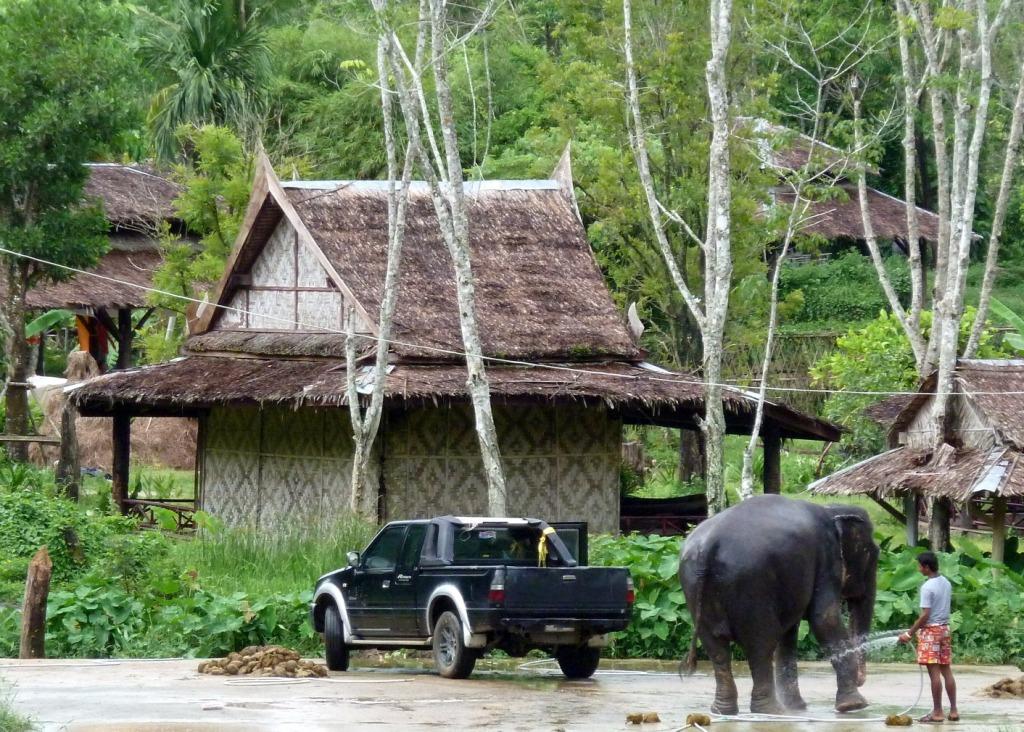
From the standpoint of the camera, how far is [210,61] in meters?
34.4

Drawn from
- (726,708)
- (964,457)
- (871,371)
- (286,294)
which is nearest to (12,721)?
Answer: (726,708)

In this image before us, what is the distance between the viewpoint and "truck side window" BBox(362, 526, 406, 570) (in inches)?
527

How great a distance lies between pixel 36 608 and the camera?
1374cm

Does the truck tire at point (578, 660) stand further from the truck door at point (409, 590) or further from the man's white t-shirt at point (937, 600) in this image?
the man's white t-shirt at point (937, 600)

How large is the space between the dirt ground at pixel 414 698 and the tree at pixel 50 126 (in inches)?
467

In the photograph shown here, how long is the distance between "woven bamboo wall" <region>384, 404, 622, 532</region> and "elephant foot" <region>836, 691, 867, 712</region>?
10088 mm

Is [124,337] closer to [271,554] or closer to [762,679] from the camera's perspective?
[271,554]

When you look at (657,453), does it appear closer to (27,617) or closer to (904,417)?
(904,417)

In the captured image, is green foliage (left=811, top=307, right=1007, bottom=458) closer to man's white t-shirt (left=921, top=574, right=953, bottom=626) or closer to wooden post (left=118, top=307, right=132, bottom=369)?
man's white t-shirt (left=921, top=574, right=953, bottom=626)

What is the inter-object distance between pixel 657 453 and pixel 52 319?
39.9 ft

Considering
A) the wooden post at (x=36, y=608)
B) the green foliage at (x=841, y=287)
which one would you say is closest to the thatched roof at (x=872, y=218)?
the green foliage at (x=841, y=287)

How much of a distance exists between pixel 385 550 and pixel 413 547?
1.33ft

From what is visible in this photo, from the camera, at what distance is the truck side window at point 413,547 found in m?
13.1

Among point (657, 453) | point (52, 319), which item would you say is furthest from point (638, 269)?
point (52, 319)
